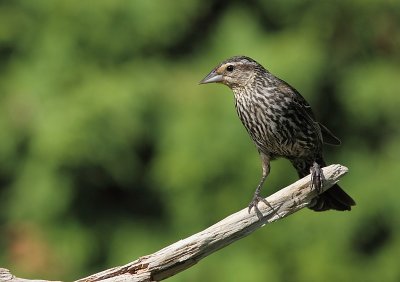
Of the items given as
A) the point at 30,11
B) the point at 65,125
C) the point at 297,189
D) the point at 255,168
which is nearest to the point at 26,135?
the point at 65,125

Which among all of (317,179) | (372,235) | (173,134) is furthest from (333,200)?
(372,235)

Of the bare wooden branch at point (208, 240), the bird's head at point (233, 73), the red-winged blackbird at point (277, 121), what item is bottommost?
the bare wooden branch at point (208, 240)

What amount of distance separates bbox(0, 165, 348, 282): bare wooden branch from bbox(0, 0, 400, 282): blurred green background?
2.38 meters

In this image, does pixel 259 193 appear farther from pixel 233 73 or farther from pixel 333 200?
pixel 233 73

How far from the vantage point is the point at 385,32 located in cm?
757

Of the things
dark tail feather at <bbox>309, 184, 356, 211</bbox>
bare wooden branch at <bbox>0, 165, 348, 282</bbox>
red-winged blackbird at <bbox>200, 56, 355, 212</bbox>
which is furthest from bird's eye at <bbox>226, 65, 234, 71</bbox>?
bare wooden branch at <bbox>0, 165, 348, 282</bbox>

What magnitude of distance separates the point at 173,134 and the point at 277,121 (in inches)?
81.0

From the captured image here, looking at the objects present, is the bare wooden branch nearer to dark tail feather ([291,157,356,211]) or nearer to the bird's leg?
the bird's leg

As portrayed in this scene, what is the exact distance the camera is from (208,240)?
4.46 metres

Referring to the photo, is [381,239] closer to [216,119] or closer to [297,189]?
[216,119]

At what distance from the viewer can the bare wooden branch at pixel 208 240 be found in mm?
4395

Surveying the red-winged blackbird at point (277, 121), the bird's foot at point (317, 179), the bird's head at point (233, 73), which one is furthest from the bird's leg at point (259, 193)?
the bird's head at point (233, 73)

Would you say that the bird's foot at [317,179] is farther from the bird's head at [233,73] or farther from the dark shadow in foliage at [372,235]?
the dark shadow in foliage at [372,235]

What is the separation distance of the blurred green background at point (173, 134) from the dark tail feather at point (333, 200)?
5.99 ft
